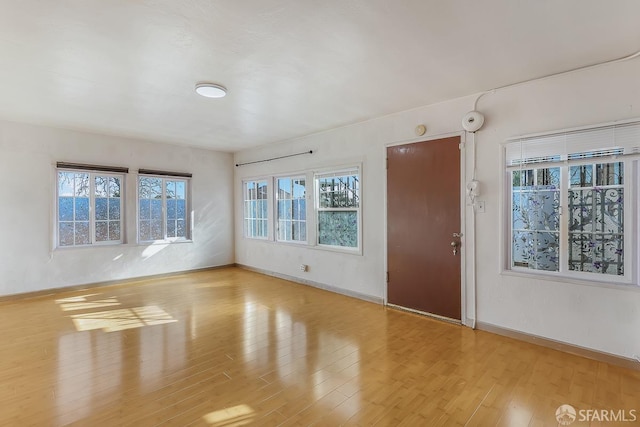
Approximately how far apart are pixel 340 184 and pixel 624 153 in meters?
3.34

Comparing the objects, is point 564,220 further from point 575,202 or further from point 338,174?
point 338,174

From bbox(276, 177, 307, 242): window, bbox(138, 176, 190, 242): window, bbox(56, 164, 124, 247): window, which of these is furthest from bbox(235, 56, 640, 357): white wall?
bbox(56, 164, 124, 247): window

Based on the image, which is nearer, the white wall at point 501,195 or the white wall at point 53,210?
the white wall at point 501,195

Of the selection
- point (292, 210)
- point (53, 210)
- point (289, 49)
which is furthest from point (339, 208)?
point (53, 210)

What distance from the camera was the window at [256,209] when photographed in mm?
6680

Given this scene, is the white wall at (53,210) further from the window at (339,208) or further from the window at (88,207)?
the window at (339,208)

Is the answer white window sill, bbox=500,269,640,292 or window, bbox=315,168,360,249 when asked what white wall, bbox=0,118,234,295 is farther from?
white window sill, bbox=500,269,640,292

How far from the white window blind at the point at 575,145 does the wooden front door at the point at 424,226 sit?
0.65 metres

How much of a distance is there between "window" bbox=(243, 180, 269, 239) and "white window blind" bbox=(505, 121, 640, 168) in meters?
4.65

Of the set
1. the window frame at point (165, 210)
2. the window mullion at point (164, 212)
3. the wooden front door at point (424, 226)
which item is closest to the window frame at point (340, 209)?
the wooden front door at point (424, 226)

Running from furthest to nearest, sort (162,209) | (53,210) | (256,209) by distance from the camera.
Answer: (256,209), (162,209), (53,210)

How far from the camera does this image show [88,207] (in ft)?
17.7

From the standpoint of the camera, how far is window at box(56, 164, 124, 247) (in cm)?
519

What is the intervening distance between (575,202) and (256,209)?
216 inches
